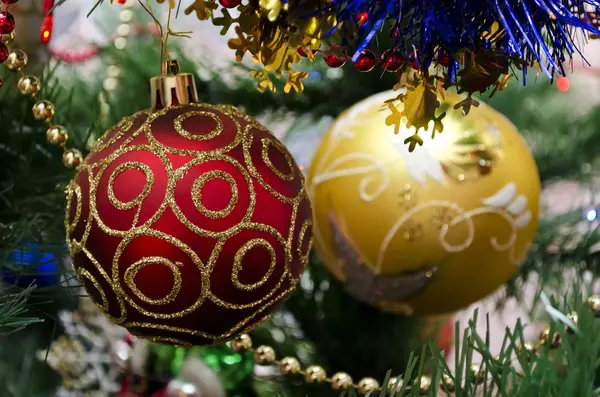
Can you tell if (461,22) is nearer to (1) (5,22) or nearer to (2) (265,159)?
(2) (265,159)

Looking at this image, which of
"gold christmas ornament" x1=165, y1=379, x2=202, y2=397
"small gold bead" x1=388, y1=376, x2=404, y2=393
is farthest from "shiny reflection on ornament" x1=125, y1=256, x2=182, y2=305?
"gold christmas ornament" x1=165, y1=379, x2=202, y2=397

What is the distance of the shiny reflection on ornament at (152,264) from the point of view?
389 mm

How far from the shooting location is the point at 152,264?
39 cm

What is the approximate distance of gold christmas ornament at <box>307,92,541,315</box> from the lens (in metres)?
0.61

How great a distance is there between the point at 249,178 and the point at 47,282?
317 millimetres

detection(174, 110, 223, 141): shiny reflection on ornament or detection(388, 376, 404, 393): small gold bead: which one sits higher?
detection(174, 110, 223, 141): shiny reflection on ornament

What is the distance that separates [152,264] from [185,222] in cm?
3

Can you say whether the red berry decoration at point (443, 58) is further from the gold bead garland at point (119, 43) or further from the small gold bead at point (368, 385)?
the gold bead garland at point (119, 43)

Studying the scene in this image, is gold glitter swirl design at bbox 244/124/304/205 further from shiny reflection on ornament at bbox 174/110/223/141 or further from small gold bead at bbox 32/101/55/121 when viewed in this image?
small gold bead at bbox 32/101/55/121

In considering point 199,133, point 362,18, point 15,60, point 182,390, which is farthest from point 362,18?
point 182,390

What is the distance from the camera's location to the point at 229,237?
39 centimetres

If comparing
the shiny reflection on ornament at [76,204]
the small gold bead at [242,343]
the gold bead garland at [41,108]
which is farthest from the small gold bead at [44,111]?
the small gold bead at [242,343]

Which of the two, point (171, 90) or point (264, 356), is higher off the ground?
point (171, 90)

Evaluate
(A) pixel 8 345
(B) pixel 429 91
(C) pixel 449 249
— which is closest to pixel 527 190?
(C) pixel 449 249
